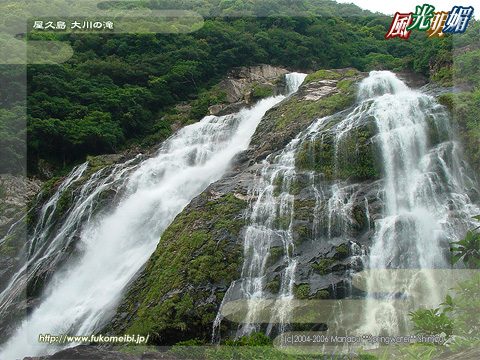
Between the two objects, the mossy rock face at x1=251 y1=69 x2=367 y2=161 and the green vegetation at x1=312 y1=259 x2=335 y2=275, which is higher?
the mossy rock face at x1=251 y1=69 x2=367 y2=161

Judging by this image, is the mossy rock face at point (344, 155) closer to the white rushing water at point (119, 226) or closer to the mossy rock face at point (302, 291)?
the mossy rock face at point (302, 291)

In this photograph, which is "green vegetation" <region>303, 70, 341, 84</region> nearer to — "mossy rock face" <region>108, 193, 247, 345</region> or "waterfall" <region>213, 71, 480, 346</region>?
"waterfall" <region>213, 71, 480, 346</region>

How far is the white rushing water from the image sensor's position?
11344 millimetres

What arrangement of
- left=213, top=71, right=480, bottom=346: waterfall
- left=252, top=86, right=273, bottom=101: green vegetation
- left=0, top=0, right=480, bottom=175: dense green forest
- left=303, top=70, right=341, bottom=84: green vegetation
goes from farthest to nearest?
left=252, top=86, right=273, bottom=101: green vegetation
left=0, top=0, right=480, bottom=175: dense green forest
left=303, top=70, right=341, bottom=84: green vegetation
left=213, top=71, right=480, bottom=346: waterfall

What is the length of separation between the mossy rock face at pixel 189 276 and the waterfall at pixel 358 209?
18.2 inches

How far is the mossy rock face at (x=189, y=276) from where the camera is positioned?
31.1 ft

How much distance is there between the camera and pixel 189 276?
1050 cm

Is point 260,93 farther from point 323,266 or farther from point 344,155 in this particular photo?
point 323,266

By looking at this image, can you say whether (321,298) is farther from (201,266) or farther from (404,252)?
(201,266)

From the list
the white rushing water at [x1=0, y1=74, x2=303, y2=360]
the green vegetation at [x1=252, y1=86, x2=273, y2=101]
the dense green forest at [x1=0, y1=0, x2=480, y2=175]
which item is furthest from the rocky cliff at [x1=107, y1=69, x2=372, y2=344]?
the green vegetation at [x1=252, y1=86, x2=273, y2=101]

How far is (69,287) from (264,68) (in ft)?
78.1

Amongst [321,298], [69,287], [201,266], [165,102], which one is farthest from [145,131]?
[321,298]

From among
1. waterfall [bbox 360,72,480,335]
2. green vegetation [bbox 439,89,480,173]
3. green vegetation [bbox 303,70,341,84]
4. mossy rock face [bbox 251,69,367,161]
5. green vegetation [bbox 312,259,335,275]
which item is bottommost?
green vegetation [bbox 312,259,335,275]

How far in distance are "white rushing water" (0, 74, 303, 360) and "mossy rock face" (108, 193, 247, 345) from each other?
998mm
